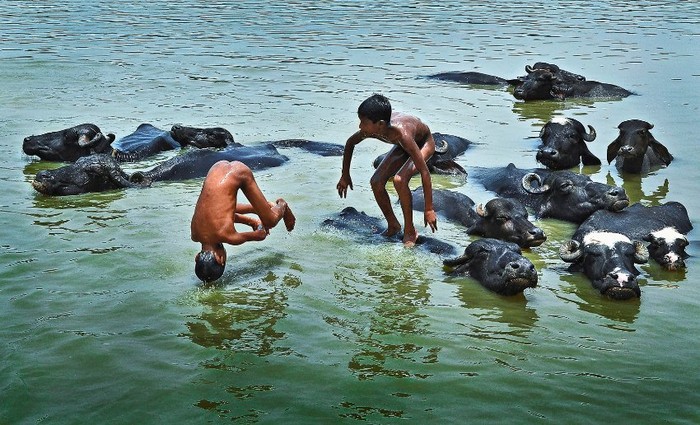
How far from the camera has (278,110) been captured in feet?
49.4

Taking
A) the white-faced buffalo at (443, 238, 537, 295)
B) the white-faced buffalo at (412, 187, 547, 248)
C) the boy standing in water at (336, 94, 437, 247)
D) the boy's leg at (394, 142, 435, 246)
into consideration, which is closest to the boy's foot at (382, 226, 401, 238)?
the boy standing in water at (336, 94, 437, 247)

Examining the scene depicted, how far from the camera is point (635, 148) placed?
10.8m

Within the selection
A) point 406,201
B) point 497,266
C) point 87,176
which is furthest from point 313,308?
point 87,176

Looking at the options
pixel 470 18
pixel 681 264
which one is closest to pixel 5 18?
pixel 470 18

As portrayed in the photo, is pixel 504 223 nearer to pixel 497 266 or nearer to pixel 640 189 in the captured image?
pixel 497 266

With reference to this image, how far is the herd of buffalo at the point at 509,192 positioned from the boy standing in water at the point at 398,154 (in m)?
0.28

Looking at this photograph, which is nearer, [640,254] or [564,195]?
[640,254]

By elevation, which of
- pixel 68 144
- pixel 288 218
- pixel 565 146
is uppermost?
pixel 288 218

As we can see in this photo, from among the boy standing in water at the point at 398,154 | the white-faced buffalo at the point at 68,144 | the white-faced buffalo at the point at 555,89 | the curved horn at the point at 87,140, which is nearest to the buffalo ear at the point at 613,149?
the boy standing in water at the point at 398,154

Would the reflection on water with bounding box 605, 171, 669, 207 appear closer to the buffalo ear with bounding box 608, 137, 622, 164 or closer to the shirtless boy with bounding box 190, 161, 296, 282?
the buffalo ear with bounding box 608, 137, 622, 164

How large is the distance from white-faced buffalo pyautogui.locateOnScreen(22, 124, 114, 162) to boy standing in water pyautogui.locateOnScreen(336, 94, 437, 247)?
3.88 meters

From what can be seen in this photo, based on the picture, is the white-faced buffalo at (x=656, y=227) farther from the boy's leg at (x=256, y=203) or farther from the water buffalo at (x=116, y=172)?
the water buffalo at (x=116, y=172)

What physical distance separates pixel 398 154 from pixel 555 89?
323 inches

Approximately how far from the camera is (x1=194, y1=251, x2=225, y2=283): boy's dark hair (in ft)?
23.2
